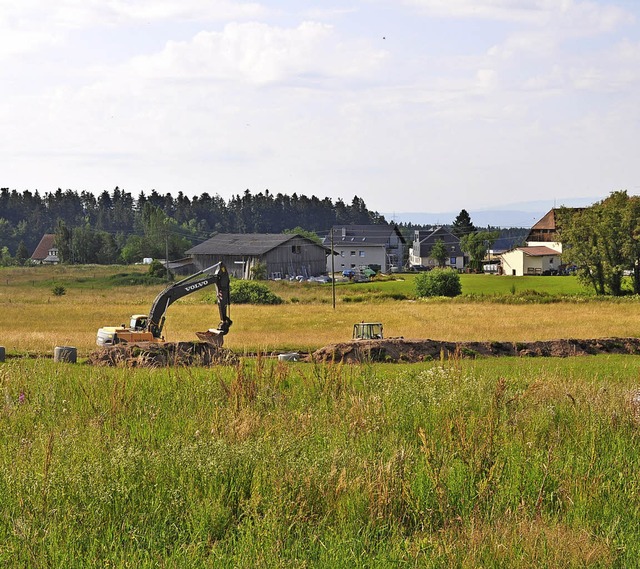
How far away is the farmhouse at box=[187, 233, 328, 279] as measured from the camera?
345 ft

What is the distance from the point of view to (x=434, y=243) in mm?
146750

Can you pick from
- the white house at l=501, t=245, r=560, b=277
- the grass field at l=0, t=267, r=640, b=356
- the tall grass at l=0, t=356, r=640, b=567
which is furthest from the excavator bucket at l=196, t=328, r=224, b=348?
the white house at l=501, t=245, r=560, b=277

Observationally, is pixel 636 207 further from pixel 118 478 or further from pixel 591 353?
pixel 118 478

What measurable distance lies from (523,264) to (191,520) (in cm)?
10909

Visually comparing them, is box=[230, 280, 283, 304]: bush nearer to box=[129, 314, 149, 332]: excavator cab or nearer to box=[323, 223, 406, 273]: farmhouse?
box=[129, 314, 149, 332]: excavator cab

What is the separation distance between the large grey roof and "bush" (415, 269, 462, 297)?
33233mm

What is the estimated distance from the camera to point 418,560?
323 inches

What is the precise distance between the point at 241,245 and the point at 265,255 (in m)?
5.24

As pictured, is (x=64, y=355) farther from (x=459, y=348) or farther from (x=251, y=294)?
(x=251, y=294)

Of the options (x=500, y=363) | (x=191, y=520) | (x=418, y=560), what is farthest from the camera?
(x=500, y=363)

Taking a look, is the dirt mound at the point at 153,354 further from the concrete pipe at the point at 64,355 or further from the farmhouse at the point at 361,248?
the farmhouse at the point at 361,248

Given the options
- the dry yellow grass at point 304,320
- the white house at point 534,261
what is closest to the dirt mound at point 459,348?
the dry yellow grass at point 304,320

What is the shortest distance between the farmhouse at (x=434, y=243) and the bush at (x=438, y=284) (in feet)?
224

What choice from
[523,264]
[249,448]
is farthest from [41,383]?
[523,264]
